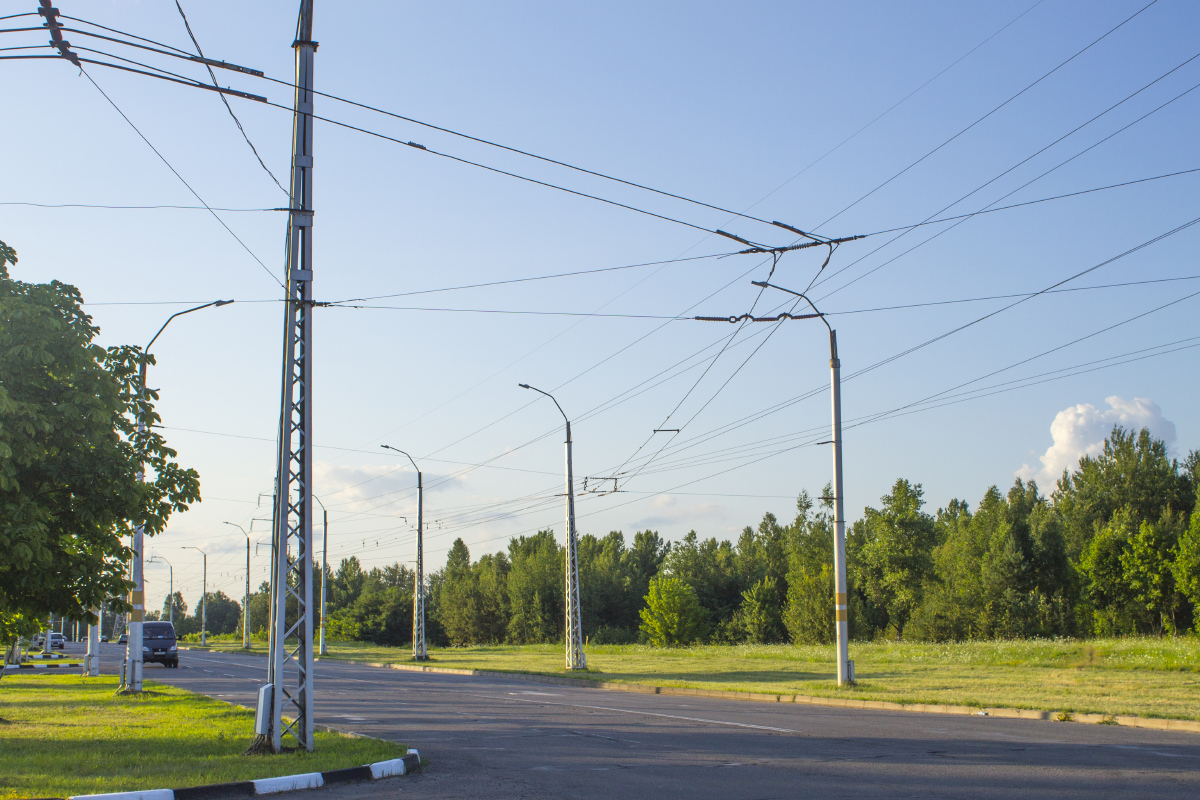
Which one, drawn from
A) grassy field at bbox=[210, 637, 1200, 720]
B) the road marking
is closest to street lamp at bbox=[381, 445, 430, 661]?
grassy field at bbox=[210, 637, 1200, 720]

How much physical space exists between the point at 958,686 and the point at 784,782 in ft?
53.0

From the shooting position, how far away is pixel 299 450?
1200 cm

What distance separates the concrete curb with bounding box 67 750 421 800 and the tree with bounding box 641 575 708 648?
271 ft

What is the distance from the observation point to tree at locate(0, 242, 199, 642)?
1009 cm

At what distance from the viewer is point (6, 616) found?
1550cm

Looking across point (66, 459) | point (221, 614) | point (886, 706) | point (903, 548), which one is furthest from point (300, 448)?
point (221, 614)

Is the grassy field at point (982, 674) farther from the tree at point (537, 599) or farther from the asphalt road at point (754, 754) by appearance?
the tree at point (537, 599)

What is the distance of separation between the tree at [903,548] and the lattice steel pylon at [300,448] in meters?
79.7

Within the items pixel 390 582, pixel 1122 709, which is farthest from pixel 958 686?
pixel 390 582

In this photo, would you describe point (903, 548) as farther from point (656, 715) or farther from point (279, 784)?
point (279, 784)

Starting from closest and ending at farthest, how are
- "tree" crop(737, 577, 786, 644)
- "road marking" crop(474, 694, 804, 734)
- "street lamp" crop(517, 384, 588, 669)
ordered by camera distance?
"road marking" crop(474, 694, 804, 734), "street lamp" crop(517, 384, 588, 669), "tree" crop(737, 577, 786, 644)

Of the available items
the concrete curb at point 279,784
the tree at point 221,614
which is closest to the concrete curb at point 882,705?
the concrete curb at point 279,784

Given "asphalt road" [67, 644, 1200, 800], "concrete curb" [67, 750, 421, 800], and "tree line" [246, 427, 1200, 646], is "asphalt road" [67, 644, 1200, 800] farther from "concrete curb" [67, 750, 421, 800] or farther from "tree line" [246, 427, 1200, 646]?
"tree line" [246, 427, 1200, 646]

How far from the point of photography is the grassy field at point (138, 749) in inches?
366
